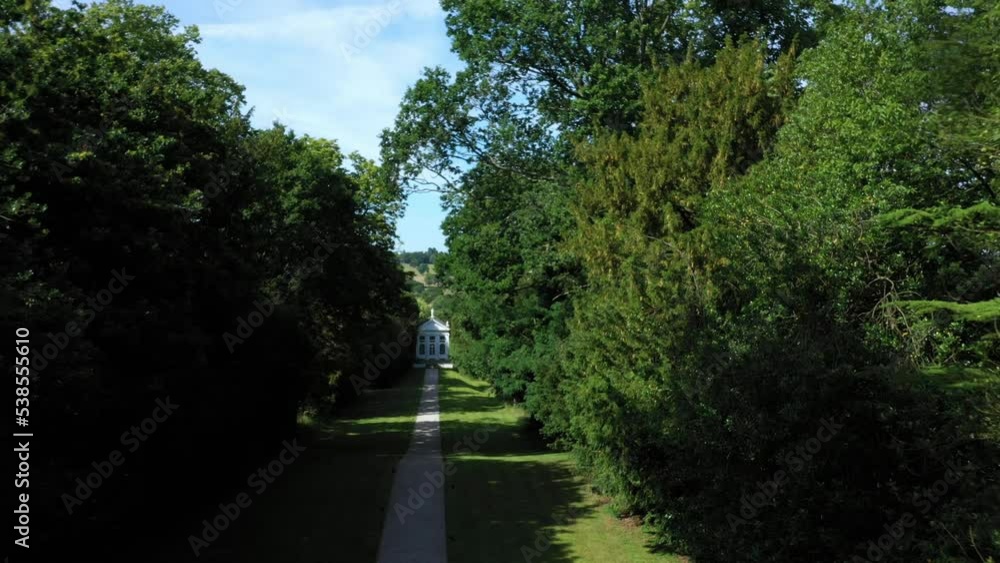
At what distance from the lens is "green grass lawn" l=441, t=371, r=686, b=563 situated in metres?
13.2

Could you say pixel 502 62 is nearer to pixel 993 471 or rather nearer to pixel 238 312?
pixel 238 312

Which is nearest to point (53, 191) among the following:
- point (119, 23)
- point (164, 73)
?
point (164, 73)

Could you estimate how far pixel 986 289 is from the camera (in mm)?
9945

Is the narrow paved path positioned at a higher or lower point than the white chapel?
lower

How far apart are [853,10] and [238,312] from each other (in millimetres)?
12902
